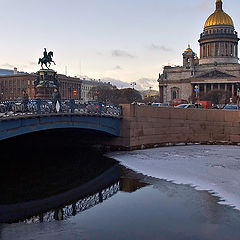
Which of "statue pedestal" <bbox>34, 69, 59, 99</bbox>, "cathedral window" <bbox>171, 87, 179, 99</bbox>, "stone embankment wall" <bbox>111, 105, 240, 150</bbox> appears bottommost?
"stone embankment wall" <bbox>111, 105, 240, 150</bbox>

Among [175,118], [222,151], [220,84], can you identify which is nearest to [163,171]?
[222,151]

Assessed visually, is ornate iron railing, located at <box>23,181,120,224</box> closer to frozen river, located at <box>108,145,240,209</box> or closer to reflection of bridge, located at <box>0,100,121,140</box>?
frozen river, located at <box>108,145,240,209</box>

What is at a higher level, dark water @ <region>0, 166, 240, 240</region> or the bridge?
the bridge

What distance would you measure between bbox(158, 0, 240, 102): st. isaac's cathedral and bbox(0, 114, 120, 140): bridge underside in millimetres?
88081

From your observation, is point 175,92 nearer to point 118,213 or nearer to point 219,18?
point 219,18

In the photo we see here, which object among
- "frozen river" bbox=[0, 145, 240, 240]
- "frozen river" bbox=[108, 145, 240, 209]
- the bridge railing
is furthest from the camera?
the bridge railing

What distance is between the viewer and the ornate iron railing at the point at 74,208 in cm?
1152

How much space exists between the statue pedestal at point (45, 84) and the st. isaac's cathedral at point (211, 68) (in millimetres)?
76585

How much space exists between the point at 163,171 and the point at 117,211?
22.4 feet

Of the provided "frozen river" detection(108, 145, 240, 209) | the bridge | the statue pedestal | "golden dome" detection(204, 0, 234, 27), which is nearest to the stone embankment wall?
the bridge

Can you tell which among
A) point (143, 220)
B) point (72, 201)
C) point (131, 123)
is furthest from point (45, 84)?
point (143, 220)

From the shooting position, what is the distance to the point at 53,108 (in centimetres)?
2097

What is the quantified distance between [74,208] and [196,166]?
30.1 feet

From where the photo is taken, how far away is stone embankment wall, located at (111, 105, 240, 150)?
87.9ft
